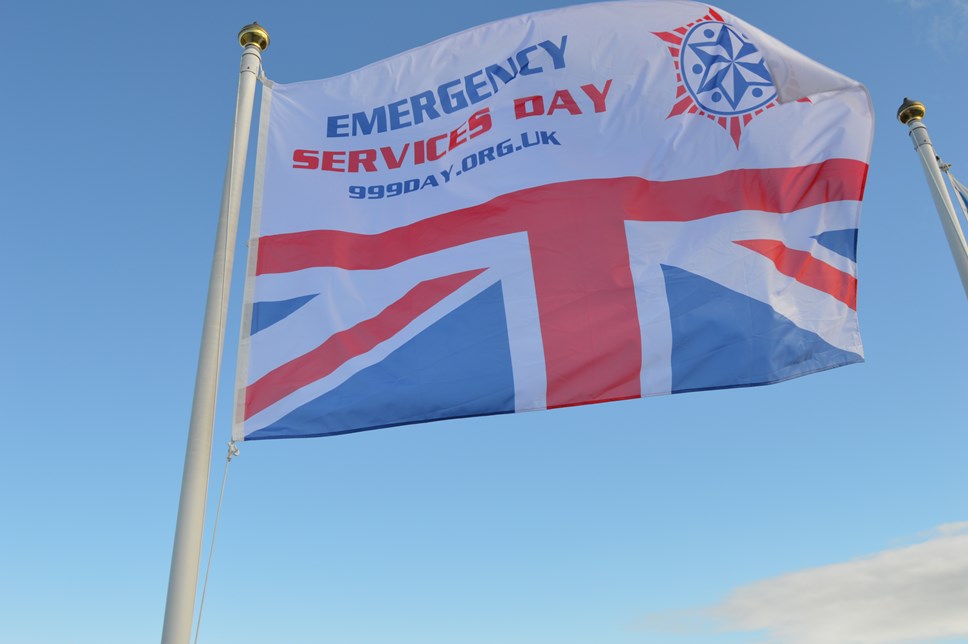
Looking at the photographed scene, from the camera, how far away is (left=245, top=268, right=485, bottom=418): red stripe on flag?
670 centimetres

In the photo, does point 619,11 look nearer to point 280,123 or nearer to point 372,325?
point 280,123

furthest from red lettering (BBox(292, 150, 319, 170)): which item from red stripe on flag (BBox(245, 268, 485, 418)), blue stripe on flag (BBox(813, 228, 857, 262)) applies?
blue stripe on flag (BBox(813, 228, 857, 262))

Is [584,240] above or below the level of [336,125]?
below

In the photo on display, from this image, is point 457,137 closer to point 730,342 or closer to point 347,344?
point 347,344

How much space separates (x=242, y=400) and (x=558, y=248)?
9.62 feet

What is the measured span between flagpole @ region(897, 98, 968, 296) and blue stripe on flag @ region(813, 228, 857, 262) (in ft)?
8.51

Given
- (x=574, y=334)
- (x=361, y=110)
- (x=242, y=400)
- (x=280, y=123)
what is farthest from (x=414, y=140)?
(x=242, y=400)

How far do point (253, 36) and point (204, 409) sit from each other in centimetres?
364

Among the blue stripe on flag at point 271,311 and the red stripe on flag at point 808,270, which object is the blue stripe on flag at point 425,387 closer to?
A: the blue stripe on flag at point 271,311

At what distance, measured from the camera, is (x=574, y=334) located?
7.07 metres

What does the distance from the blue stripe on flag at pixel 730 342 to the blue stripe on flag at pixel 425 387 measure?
56.9 inches

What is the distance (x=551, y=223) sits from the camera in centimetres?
764

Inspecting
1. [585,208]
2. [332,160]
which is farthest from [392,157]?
[585,208]

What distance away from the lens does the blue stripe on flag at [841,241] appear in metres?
7.69
